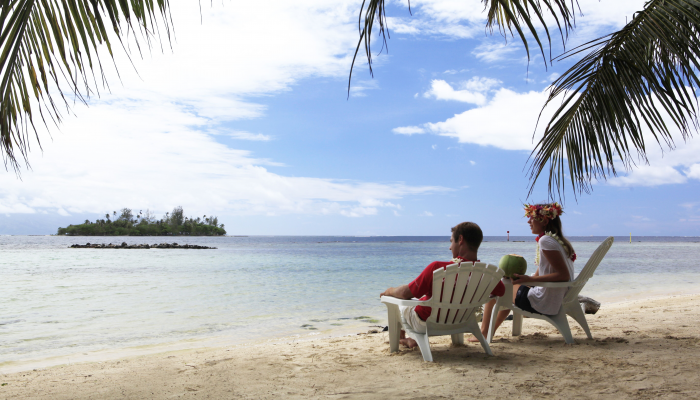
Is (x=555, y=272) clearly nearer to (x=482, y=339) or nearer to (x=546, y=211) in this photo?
(x=546, y=211)

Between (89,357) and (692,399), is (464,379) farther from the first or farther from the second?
(89,357)

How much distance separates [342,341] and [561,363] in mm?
2644

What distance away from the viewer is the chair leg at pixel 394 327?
159 inches

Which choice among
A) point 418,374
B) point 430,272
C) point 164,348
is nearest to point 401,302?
point 430,272

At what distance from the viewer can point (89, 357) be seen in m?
5.84

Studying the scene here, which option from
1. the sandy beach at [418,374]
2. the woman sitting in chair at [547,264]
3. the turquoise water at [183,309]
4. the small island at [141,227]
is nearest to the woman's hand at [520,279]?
the woman sitting in chair at [547,264]

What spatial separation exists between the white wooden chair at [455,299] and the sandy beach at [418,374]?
24cm

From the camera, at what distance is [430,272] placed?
3641 millimetres

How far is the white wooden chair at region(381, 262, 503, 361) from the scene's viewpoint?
360 cm

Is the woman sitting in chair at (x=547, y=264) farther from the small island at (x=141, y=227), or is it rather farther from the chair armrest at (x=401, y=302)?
the small island at (x=141, y=227)

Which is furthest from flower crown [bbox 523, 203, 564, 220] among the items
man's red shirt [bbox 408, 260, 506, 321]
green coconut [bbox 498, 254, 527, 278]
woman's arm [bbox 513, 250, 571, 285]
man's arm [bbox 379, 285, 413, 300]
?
man's arm [bbox 379, 285, 413, 300]

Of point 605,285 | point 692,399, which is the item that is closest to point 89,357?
point 692,399

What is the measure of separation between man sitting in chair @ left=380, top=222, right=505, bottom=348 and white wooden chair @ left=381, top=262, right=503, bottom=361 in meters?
0.06

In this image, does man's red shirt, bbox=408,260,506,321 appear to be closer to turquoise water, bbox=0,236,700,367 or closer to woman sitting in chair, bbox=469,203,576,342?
woman sitting in chair, bbox=469,203,576,342
